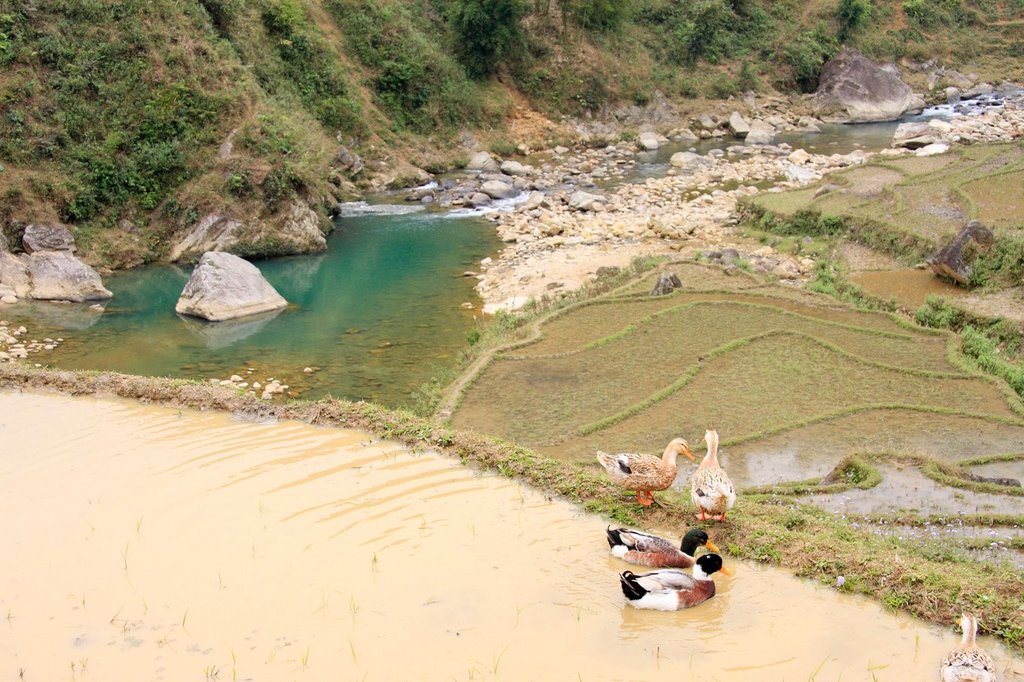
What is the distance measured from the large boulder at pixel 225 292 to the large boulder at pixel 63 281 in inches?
91.2

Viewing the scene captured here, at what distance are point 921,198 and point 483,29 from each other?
2364cm

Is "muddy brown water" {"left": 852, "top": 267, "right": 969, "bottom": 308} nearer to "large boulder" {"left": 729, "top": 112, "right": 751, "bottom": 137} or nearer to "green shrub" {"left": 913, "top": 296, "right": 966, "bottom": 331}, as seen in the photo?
"green shrub" {"left": 913, "top": 296, "right": 966, "bottom": 331}

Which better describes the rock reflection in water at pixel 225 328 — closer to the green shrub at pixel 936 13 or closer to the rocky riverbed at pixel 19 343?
the rocky riverbed at pixel 19 343

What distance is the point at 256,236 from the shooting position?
26.0 metres

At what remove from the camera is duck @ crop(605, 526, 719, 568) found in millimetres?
7609

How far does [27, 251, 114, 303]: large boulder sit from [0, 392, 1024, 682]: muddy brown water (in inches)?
528

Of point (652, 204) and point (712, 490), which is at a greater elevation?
point (712, 490)

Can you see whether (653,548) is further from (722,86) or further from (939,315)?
(722,86)

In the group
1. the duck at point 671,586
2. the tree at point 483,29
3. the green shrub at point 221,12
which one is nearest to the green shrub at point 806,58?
the tree at point 483,29

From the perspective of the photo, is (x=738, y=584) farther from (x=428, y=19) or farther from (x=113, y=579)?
(x=428, y=19)

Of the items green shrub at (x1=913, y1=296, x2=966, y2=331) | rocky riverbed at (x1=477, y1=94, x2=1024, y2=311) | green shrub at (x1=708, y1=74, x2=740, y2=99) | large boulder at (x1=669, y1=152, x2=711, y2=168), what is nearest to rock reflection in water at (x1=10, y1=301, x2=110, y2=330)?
rocky riverbed at (x1=477, y1=94, x2=1024, y2=311)

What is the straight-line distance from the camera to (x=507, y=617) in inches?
278

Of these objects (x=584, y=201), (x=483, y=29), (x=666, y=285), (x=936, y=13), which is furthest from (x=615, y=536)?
(x=936, y=13)

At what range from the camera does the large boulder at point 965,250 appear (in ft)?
65.2
